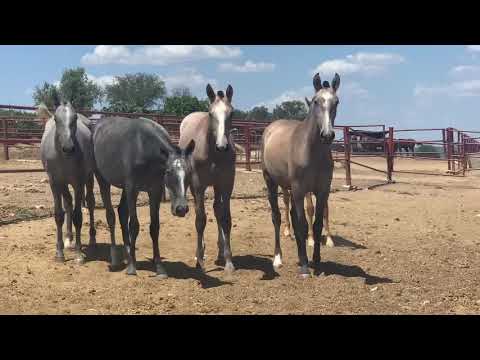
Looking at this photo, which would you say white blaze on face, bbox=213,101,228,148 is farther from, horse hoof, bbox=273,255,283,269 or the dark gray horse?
horse hoof, bbox=273,255,283,269

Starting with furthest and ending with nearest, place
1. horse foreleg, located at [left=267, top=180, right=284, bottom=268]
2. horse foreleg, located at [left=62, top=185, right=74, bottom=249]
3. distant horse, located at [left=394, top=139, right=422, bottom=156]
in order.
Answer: distant horse, located at [left=394, top=139, right=422, bottom=156] < horse foreleg, located at [left=62, top=185, right=74, bottom=249] < horse foreleg, located at [left=267, top=180, right=284, bottom=268]

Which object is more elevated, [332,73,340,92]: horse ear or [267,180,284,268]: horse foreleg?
[332,73,340,92]: horse ear

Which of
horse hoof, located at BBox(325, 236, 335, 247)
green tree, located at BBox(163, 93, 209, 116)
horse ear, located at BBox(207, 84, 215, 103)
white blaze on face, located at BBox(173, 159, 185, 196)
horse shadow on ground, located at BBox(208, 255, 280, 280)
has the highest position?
green tree, located at BBox(163, 93, 209, 116)

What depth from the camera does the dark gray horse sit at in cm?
533

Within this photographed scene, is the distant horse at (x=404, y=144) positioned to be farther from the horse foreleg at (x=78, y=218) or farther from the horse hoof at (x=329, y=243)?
the horse foreleg at (x=78, y=218)

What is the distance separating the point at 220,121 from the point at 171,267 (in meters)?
2.05

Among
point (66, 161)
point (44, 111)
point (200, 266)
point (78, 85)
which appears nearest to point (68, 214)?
point (66, 161)

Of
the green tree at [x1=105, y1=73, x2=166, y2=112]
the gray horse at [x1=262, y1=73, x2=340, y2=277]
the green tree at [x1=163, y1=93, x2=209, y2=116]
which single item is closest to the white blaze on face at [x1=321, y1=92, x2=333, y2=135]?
the gray horse at [x1=262, y1=73, x2=340, y2=277]

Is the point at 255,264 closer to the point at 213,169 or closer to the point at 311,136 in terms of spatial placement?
the point at 213,169

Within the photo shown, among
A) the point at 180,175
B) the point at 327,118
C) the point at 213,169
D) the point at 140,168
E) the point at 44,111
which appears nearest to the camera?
the point at 180,175

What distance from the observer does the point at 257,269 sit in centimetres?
624

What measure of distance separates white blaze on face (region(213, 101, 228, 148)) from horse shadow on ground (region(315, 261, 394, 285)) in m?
1.97
